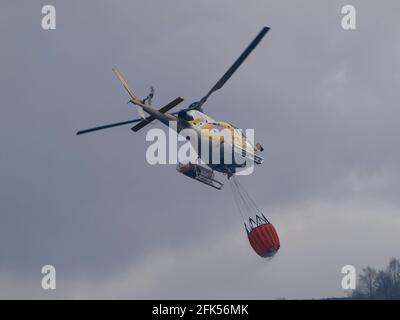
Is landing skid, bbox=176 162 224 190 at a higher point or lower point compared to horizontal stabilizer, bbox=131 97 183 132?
lower

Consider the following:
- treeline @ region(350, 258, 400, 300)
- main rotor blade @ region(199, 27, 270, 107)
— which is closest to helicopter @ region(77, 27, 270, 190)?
main rotor blade @ region(199, 27, 270, 107)

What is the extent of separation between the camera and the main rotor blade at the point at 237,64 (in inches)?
2323

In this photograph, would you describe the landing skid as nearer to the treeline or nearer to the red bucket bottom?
the red bucket bottom

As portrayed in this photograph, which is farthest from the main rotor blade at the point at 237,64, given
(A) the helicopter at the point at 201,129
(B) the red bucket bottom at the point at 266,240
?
(B) the red bucket bottom at the point at 266,240

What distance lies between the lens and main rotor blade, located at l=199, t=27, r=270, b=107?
2323 inches

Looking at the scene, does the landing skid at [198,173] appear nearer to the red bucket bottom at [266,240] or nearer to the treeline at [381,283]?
the red bucket bottom at [266,240]

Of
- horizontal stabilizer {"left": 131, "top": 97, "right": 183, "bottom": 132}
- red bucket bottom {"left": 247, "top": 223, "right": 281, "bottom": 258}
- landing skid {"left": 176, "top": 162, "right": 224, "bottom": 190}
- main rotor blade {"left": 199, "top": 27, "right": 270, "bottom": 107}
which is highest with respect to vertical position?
main rotor blade {"left": 199, "top": 27, "right": 270, "bottom": 107}

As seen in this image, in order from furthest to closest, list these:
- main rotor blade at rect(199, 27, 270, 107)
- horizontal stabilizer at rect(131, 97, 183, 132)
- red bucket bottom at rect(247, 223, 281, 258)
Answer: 1. red bucket bottom at rect(247, 223, 281, 258)
2. horizontal stabilizer at rect(131, 97, 183, 132)
3. main rotor blade at rect(199, 27, 270, 107)
